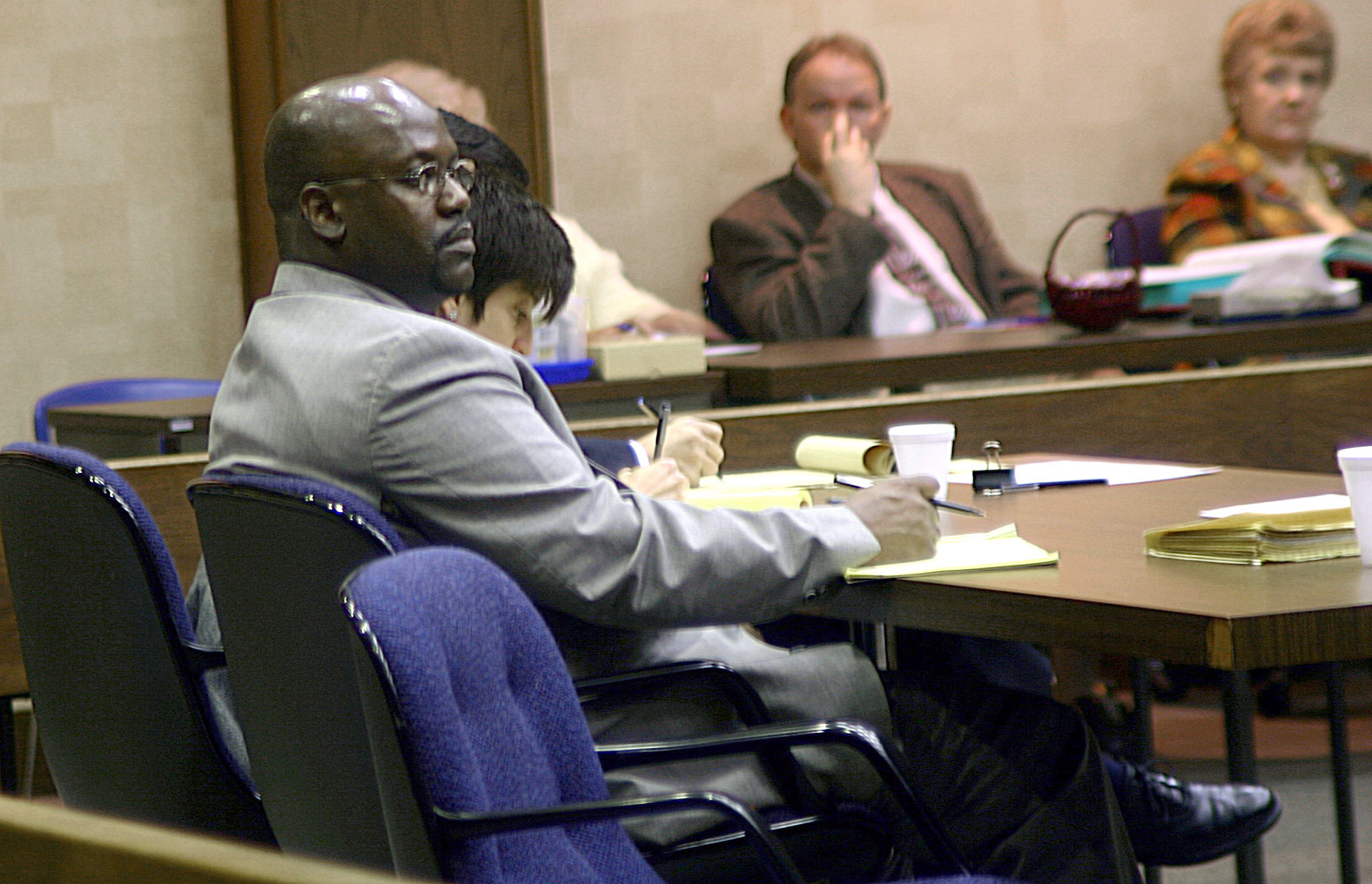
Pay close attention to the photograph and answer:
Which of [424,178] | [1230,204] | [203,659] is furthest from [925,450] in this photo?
[1230,204]

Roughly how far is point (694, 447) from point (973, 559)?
654 millimetres

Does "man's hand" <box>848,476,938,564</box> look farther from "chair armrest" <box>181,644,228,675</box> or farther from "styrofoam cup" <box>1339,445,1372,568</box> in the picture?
"chair armrest" <box>181,644,228,675</box>

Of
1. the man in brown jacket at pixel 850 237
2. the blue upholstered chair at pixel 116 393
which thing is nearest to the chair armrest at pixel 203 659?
the blue upholstered chair at pixel 116 393

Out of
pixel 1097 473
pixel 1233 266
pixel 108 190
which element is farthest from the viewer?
pixel 108 190

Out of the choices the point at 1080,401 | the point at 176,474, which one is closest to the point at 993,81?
the point at 1080,401

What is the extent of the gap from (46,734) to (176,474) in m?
0.77

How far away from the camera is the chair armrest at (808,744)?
117cm

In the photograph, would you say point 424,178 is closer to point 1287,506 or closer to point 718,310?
point 1287,506

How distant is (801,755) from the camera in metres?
1.41

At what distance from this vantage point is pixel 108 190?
15.8 feet

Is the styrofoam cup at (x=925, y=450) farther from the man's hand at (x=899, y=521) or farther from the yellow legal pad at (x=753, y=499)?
the man's hand at (x=899, y=521)

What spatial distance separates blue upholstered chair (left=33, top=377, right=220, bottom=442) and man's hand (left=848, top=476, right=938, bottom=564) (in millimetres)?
2036

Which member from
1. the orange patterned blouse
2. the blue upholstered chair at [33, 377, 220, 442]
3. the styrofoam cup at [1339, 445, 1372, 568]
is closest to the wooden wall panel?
the blue upholstered chair at [33, 377, 220, 442]

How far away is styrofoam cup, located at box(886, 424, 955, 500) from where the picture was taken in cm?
189
